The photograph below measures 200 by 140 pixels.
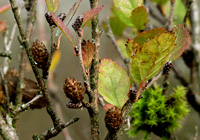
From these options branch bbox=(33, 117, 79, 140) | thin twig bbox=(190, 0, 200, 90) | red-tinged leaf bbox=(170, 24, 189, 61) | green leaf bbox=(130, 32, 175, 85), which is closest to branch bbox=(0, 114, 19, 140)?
branch bbox=(33, 117, 79, 140)

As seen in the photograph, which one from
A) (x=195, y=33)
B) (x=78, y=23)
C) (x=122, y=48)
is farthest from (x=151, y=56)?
(x=195, y=33)

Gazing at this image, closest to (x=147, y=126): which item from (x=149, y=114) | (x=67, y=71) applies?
(x=149, y=114)

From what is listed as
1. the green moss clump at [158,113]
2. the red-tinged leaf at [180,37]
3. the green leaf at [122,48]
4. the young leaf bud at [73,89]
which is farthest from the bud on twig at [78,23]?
the green leaf at [122,48]

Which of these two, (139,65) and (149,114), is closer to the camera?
(139,65)

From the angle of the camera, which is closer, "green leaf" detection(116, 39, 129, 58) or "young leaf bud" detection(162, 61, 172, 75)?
"young leaf bud" detection(162, 61, 172, 75)

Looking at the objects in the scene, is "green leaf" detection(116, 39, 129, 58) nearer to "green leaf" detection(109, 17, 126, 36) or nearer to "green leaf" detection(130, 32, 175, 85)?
"green leaf" detection(109, 17, 126, 36)

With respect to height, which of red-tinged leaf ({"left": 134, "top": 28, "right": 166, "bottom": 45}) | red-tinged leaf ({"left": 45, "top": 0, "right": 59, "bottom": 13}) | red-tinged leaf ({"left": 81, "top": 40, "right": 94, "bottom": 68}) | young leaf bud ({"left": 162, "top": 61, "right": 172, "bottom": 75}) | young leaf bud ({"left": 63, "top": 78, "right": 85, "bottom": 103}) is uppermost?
red-tinged leaf ({"left": 45, "top": 0, "right": 59, "bottom": 13})

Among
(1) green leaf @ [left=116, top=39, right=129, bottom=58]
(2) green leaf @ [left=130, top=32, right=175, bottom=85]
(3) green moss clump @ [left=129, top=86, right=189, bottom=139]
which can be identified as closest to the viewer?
(2) green leaf @ [left=130, top=32, right=175, bottom=85]

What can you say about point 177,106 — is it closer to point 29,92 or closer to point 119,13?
point 119,13
